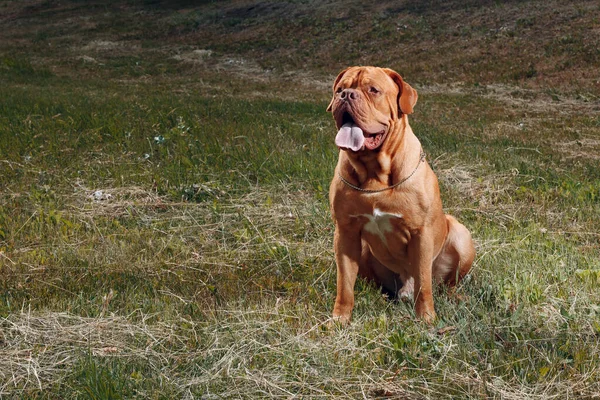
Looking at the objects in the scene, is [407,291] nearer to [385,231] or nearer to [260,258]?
[385,231]

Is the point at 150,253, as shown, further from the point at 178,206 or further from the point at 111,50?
the point at 111,50

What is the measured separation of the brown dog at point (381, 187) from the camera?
325cm

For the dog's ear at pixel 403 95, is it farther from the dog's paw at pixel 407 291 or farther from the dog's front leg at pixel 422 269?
the dog's paw at pixel 407 291

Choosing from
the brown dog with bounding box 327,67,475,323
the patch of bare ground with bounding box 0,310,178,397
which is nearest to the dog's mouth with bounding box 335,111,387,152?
the brown dog with bounding box 327,67,475,323

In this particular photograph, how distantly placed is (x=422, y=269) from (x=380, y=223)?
0.33 metres

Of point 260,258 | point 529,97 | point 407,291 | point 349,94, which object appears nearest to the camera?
point 349,94

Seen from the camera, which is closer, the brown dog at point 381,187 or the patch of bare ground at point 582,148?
the brown dog at point 381,187

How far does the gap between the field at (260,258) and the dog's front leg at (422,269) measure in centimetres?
10

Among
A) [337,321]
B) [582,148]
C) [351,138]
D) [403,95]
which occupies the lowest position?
[582,148]

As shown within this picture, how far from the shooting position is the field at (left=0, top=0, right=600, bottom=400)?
297 cm

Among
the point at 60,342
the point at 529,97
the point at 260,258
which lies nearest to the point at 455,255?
the point at 260,258

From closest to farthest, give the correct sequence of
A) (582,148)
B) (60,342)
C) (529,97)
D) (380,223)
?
1. (60,342)
2. (380,223)
3. (582,148)
4. (529,97)

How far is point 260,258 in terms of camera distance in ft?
14.8

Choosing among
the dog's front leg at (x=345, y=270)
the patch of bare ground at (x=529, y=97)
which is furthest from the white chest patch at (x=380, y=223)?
the patch of bare ground at (x=529, y=97)
